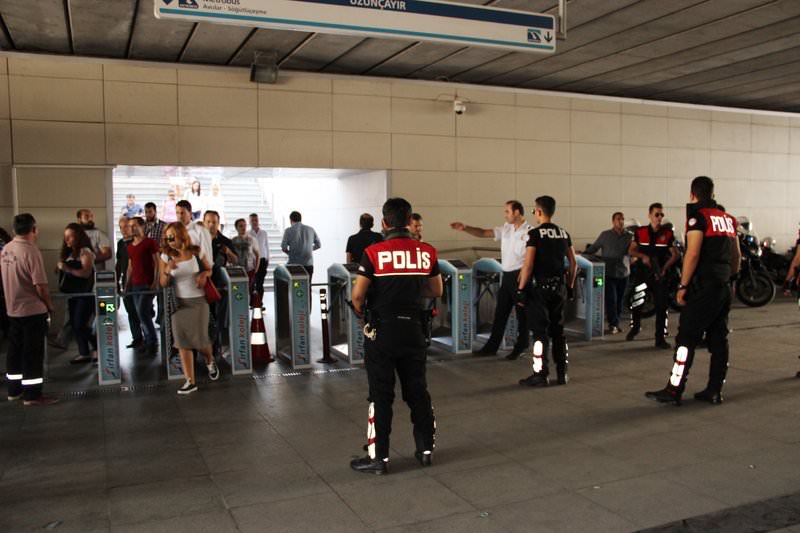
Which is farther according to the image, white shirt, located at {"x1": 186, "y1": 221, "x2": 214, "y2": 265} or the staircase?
the staircase

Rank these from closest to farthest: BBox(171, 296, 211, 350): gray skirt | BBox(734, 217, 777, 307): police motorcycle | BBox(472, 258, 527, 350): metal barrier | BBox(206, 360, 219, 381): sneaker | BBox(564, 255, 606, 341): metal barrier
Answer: BBox(171, 296, 211, 350): gray skirt → BBox(206, 360, 219, 381): sneaker → BBox(472, 258, 527, 350): metal barrier → BBox(564, 255, 606, 341): metal barrier → BBox(734, 217, 777, 307): police motorcycle

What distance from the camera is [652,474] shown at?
4633 mm

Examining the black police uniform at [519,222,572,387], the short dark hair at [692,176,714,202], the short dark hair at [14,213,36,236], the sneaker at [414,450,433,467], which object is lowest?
the sneaker at [414,450,433,467]

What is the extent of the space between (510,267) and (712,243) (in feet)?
7.88

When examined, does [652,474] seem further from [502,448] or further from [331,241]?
[331,241]

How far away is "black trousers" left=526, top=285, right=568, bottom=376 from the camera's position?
270 inches

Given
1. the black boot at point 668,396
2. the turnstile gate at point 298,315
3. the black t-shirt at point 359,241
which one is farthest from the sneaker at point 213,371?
the black boot at point 668,396

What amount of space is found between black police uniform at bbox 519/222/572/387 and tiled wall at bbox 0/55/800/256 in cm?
465

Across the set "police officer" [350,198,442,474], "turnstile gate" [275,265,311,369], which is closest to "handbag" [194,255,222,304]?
"turnstile gate" [275,265,311,369]

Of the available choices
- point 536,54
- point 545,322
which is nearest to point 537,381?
point 545,322

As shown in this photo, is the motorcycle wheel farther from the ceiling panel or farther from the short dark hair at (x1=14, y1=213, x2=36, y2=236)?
the short dark hair at (x1=14, y1=213, x2=36, y2=236)

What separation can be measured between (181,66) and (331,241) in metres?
4.91

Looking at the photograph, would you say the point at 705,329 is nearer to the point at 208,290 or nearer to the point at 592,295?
the point at 592,295

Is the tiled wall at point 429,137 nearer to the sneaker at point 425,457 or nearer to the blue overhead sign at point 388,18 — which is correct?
the blue overhead sign at point 388,18
